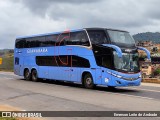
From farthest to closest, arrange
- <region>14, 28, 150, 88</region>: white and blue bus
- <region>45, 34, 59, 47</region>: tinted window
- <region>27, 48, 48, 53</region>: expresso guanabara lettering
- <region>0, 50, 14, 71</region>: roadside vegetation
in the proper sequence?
<region>0, 50, 14, 71</region>: roadside vegetation < <region>27, 48, 48, 53</region>: expresso guanabara lettering < <region>45, 34, 59, 47</region>: tinted window < <region>14, 28, 150, 88</region>: white and blue bus

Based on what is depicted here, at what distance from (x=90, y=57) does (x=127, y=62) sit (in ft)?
7.26

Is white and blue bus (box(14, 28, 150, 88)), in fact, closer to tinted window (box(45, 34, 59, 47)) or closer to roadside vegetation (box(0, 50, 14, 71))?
tinted window (box(45, 34, 59, 47))

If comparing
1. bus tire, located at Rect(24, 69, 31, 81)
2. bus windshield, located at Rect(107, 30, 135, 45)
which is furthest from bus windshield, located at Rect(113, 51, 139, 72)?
bus tire, located at Rect(24, 69, 31, 81)

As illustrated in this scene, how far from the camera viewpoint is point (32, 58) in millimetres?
26578

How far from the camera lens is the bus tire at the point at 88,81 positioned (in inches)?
797

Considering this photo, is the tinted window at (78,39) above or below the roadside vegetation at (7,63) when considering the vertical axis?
above

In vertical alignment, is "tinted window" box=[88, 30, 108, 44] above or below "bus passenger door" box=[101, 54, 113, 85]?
above

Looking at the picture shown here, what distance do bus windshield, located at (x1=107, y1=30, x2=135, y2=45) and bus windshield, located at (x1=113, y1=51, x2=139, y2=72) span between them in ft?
2.83

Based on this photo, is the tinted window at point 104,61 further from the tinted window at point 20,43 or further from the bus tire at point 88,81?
the tinted window at point 20,43

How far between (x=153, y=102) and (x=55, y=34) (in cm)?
1102

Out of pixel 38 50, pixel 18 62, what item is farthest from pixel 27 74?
pixel 38 50

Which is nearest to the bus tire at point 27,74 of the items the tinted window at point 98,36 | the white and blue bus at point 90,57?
the white and blue bus at point 90,57

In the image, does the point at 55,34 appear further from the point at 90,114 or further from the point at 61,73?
the point at 90,114

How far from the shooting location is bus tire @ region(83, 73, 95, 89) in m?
20.2
